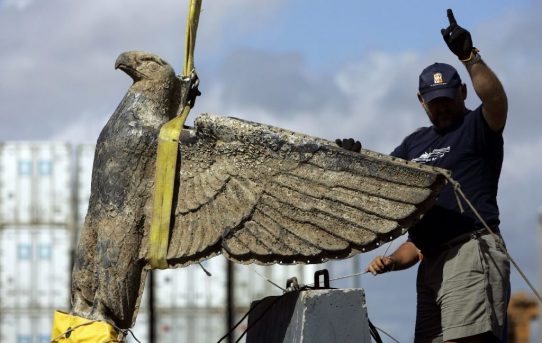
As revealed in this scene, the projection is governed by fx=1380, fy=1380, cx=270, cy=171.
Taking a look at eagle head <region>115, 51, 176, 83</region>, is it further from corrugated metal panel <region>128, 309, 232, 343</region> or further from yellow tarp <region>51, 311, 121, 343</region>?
corrugated metal panel <region>128, 309, 232, 343</region>

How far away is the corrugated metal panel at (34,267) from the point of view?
21.6 meters

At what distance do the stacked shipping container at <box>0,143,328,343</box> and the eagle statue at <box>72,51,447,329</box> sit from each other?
537 inches

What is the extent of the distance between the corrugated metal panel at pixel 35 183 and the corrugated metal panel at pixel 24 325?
56.9 inches

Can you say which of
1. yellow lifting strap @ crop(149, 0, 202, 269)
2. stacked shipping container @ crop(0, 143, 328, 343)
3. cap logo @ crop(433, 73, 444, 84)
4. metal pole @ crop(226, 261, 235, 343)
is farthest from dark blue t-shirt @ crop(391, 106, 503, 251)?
stacked shipping container @ crop(0, 143, 328, 343)

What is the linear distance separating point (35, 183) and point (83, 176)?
2.54 feet

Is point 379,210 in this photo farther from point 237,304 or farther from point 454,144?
point 237,304

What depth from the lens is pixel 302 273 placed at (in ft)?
72.5

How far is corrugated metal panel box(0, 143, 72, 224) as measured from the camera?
21.6 meters

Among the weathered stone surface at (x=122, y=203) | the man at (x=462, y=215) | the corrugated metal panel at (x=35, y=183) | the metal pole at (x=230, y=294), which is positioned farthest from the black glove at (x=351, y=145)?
the corrugated metal panel at (x=35, y=183)

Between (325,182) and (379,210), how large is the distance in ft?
1.11

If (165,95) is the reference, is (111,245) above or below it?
Result: below

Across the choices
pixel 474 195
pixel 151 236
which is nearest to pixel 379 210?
pixel 474 195

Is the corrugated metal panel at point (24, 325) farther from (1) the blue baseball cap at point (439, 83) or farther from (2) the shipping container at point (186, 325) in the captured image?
(1) the blue baseball cap at point (439, 83)

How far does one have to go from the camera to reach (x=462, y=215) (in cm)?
764
